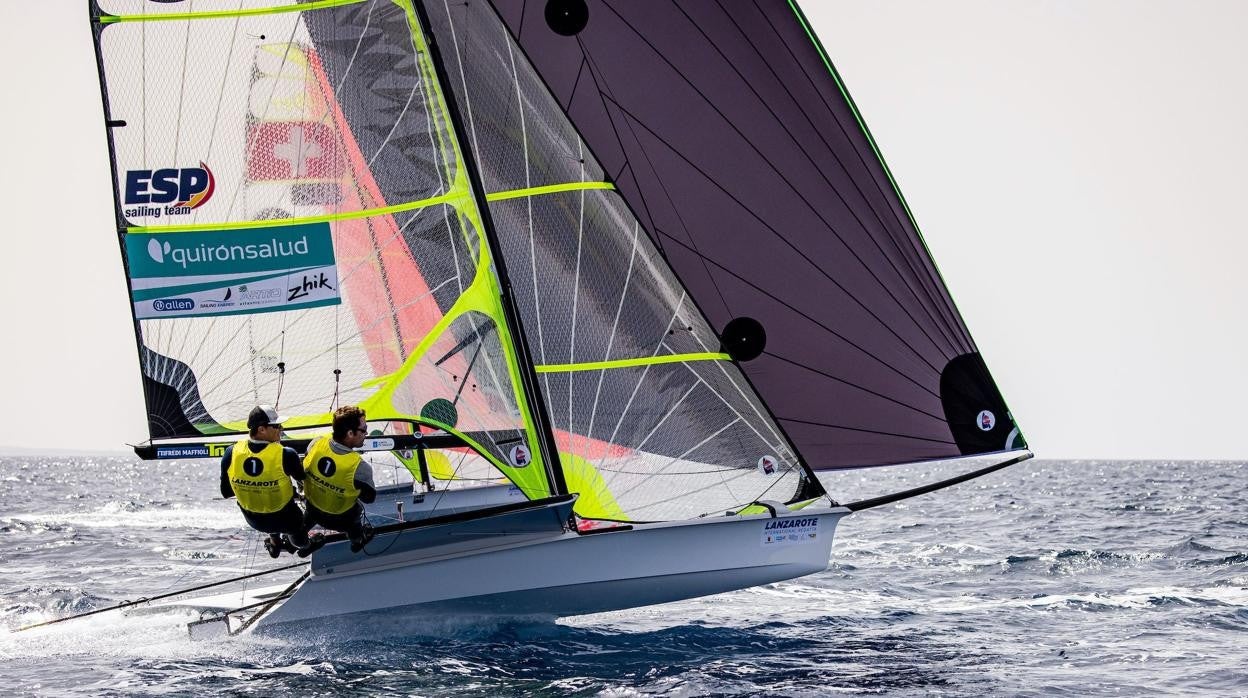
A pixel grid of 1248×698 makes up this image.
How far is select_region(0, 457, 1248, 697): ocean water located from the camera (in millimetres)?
7348

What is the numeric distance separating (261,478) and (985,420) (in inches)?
201

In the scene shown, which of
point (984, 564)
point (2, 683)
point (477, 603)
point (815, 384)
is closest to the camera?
point (2, 683)

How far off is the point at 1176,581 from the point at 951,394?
408 cm

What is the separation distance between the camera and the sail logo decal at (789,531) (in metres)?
8.13

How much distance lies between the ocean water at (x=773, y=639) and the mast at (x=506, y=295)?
4.04ft

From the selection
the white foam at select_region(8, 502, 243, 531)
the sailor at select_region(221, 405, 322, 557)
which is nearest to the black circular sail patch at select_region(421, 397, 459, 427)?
the sailor at select_region(221, 405, 322, 557)

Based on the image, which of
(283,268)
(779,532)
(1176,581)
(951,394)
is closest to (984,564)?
(1176,581)

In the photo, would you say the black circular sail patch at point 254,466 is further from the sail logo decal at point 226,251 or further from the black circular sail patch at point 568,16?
the black circular sail patch at point 568,16

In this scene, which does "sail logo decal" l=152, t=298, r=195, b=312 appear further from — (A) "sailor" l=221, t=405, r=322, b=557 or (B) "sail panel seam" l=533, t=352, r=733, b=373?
(B) "sail panel seam" l=533, t=352, r=733, b=373

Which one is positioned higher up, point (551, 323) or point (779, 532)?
point (551, 323)

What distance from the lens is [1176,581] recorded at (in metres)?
11.7

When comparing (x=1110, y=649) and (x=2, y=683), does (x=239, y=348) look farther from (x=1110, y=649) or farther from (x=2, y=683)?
(x=1110, y=649)

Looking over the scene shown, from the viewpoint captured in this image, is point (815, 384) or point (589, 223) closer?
point (589, 223)

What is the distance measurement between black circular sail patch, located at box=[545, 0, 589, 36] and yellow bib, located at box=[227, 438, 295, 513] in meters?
4.39
